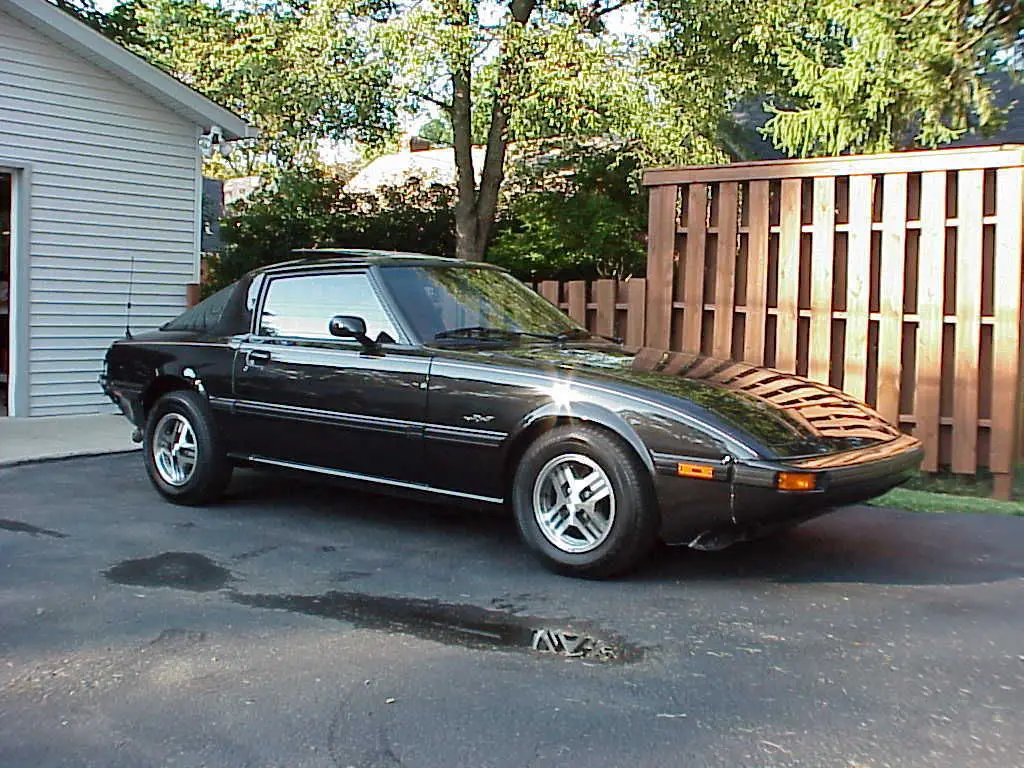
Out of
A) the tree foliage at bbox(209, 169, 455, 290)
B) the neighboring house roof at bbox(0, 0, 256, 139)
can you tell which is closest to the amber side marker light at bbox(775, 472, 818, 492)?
the neighboring house roof at bbox(0, 0, 256, 139)

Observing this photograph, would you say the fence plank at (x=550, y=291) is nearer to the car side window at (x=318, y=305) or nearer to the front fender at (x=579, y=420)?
the car side window at (x=318, y=305)

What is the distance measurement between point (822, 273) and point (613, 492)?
3.88 meters

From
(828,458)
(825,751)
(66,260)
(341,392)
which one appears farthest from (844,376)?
(66,260)

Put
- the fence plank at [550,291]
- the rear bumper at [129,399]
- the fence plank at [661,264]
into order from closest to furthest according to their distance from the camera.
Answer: the rear bumper at [129,399]
the fence plank at [661,264]
the fence plank at [550,291]

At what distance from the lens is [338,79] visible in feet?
43.6

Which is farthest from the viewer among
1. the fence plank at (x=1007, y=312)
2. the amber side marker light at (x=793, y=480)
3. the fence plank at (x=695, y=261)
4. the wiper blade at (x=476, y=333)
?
the fence plank at (x=695, y=261)

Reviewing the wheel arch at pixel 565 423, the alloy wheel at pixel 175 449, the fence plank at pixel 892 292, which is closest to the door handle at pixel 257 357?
the alloy wheel at pixel 175 449

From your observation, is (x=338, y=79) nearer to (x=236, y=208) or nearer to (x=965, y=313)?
(x=236, y=208)

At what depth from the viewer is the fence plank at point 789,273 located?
26.5 feet

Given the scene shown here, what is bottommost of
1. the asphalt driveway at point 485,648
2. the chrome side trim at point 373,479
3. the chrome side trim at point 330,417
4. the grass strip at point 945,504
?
the asphalt driveway at point 485,648

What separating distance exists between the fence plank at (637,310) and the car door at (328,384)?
3.39m

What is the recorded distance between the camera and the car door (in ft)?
18.1

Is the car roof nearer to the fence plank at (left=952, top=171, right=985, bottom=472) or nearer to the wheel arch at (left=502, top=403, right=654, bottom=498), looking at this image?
the wheel arch at (left=502, top=403, right=654, bottom=498)

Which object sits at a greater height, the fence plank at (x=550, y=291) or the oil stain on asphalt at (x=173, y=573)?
the fence plank at (x=550, y=291)
